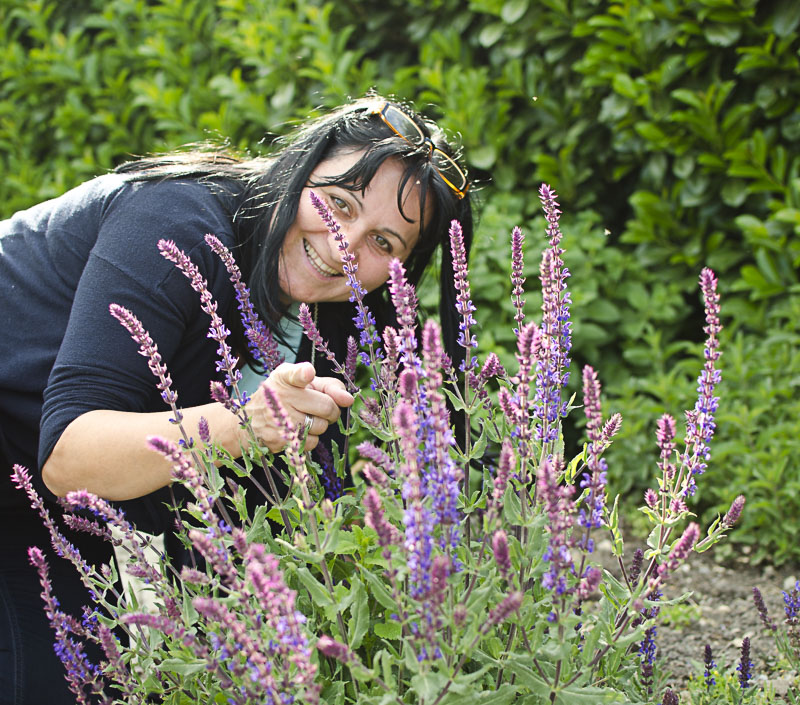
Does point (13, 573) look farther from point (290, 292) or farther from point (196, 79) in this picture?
point (196, 79)

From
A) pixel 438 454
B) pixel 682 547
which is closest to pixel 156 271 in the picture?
pixel 438 454

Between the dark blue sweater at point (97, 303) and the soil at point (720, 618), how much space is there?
5.42 ft

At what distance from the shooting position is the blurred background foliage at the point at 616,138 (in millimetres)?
4176

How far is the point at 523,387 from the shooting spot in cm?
152

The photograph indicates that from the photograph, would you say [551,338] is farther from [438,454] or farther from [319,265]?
[319,265]

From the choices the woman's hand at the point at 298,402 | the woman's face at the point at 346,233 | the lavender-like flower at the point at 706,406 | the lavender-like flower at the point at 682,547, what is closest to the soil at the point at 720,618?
the lavender-like flower at the point at 706,406

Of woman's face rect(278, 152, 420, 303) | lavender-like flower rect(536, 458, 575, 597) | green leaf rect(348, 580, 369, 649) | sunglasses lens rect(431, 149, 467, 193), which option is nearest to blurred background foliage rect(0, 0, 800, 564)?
sunglasses lens rect(431, 149, 467, 193)

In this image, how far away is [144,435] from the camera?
2.11 metres

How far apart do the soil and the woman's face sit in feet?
4.53

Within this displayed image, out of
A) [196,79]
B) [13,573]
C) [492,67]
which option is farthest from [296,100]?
[13,573]

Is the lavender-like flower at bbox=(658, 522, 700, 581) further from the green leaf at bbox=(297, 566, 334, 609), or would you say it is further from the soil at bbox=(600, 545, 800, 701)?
the soil at bbox=(600, 545, 800, 701)

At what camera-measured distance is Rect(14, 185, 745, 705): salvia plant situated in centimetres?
139

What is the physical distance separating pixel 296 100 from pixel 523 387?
4499mm

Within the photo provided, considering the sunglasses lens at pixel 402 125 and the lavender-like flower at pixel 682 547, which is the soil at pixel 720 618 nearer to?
the lavender-like flower at pixel 682 547
